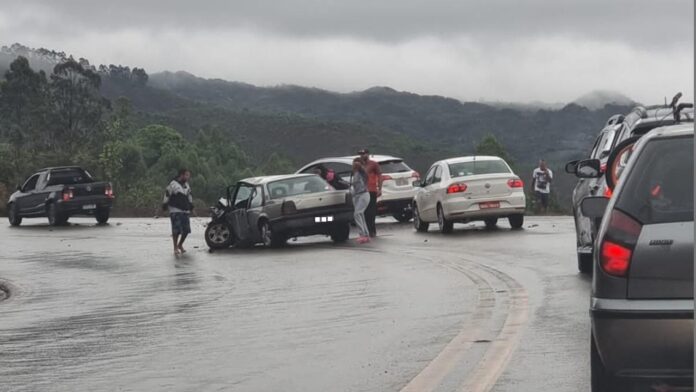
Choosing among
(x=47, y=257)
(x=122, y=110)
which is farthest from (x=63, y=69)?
(x=47, y=257)

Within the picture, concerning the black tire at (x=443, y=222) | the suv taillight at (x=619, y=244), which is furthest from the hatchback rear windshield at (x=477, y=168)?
the suv taillight at (x=619, y=244)

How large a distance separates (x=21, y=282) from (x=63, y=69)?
308 ft

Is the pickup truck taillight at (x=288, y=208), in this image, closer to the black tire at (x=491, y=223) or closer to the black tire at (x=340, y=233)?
the black tire at (x=340, y=233)

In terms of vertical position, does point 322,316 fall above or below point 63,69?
below

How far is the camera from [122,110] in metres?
136

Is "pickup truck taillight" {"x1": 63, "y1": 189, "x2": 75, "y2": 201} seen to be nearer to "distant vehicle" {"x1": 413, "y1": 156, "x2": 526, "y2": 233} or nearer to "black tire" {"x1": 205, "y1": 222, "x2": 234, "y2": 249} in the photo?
"black tire" {"x1": 205, "y1": 222, "x2": 234, "y2": 249}

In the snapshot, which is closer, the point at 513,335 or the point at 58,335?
the point at 513,335

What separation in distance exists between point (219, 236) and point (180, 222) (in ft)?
3.06

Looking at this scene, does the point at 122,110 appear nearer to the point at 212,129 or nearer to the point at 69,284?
the point at 212,129

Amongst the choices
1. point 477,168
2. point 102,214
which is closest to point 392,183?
point 477,168

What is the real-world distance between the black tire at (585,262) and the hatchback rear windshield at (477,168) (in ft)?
37.0

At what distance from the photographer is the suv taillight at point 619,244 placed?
693 centimetres

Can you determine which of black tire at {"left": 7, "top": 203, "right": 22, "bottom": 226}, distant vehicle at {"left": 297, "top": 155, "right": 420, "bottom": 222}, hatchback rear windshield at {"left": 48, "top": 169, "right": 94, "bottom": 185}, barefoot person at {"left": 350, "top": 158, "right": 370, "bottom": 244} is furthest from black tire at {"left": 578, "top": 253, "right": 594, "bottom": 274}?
black tire at {"left": 7, "top": 203, "right": 22, "bottom": 226}

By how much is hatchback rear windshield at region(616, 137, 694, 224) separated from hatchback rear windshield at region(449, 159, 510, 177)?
Answer: 21167 millimetres
